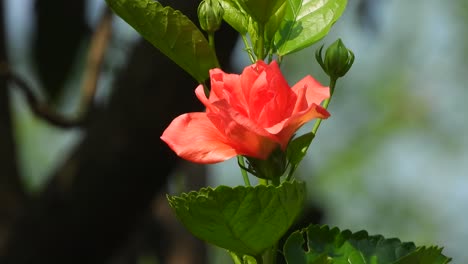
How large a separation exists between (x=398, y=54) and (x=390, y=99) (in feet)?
1.07

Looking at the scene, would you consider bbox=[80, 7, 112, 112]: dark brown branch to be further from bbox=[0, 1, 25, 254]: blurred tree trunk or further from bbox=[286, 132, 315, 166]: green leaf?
bbox=[286, 132, 315, 166]: green leaf

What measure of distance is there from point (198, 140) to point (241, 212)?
75mm

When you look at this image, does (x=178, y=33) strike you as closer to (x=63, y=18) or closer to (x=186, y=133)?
(x=186, y=133)

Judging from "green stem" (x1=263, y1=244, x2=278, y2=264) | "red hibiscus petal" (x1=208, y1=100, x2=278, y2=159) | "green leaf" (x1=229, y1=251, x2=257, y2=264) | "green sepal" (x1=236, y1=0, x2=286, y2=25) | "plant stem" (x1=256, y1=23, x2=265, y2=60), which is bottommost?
"green leaf" (x1=229, y1=251, x2=257, y2=264)

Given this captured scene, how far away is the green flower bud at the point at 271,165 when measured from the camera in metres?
0.85

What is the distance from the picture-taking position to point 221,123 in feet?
2.74

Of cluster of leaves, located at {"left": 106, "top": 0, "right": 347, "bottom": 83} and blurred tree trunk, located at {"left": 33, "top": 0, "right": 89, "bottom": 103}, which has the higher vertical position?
cluster of leaves, located at {"left": 106, "top": 0, "right": 347, "bottom": 83}

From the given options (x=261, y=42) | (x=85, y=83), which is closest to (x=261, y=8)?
(x=261, y=42)

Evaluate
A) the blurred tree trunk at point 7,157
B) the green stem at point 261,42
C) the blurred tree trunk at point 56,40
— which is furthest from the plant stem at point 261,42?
the blurred tree trunk at point 7,157

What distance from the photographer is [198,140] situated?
2.81 ft

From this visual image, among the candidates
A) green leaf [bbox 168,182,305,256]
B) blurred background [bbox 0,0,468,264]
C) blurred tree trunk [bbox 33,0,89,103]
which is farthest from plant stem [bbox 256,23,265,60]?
blurred tree trunk [bbox 33,0,89,103]

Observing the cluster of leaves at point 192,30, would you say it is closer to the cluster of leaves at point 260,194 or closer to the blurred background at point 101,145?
the cluster of leaves at point 260,194

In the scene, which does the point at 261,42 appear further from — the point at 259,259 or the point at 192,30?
the point at 259,259

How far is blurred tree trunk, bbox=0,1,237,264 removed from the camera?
2.54 metres
